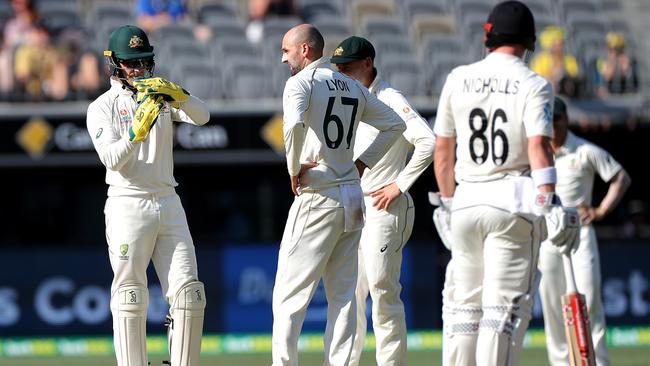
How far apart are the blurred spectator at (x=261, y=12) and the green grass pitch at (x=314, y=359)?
451 centimetres

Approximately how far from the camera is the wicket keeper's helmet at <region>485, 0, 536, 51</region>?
641 centimetres

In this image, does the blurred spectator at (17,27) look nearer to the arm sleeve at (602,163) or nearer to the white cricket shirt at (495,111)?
the arm sleeve at (602,163)

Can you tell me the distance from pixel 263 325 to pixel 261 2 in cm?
429

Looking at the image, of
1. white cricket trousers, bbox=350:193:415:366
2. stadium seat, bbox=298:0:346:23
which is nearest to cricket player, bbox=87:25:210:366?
white cricket trousers, bbox=350:193:415:366

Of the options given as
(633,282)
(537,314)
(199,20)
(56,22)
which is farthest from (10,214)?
(633,282)

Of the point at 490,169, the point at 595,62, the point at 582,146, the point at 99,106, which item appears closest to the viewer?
the point at 490,169

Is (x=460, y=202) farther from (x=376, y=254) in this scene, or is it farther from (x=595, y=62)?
(x=595, y=62)

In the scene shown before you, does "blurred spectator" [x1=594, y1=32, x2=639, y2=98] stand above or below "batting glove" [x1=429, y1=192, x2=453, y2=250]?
above

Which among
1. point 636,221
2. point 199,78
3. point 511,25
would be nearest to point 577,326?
point 511,25

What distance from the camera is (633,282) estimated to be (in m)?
13.7

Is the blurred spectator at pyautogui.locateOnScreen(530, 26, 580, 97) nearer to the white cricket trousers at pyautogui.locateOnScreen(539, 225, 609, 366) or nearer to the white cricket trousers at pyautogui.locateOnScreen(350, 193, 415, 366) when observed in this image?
the white cricket trousers at pyautogui.locateOnScreen(539, 225, 609, 366)

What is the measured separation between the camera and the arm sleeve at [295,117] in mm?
6797

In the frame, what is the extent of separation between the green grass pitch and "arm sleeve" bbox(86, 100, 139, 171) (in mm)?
4252

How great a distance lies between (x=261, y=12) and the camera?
51.8 ft
